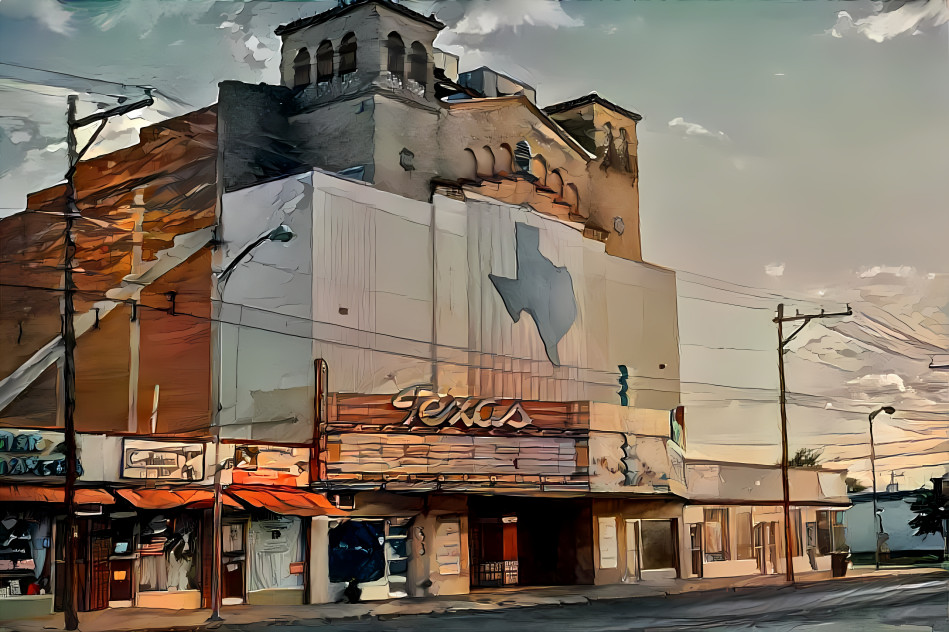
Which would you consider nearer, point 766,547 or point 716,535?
point 716,535

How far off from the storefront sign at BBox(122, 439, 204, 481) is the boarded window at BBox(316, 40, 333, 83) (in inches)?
397

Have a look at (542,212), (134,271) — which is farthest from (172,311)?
(542,212)

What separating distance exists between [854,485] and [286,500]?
33.5 metres

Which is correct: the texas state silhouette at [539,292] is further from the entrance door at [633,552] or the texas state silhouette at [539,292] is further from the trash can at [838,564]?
the trash can at [838,564]

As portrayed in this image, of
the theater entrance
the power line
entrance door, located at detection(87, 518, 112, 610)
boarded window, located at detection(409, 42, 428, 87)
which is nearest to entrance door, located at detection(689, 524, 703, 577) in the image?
the theater entrance

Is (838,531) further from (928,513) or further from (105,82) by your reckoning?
(105,82)

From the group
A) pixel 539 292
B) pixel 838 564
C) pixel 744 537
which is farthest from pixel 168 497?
pixel 838 564

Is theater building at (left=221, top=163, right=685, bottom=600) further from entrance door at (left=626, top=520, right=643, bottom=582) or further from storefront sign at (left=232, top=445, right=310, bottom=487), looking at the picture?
storefront sign at (left=232, top=445, right=310, bottom=487)

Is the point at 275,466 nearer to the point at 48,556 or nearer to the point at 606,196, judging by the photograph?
the point at 48,556

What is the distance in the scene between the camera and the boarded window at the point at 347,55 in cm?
3095

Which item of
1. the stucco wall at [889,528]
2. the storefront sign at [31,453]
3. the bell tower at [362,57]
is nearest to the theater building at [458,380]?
the bell tower at [362,57]

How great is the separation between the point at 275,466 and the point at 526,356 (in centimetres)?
943

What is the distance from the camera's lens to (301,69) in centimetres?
2834

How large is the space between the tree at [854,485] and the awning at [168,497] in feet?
113
